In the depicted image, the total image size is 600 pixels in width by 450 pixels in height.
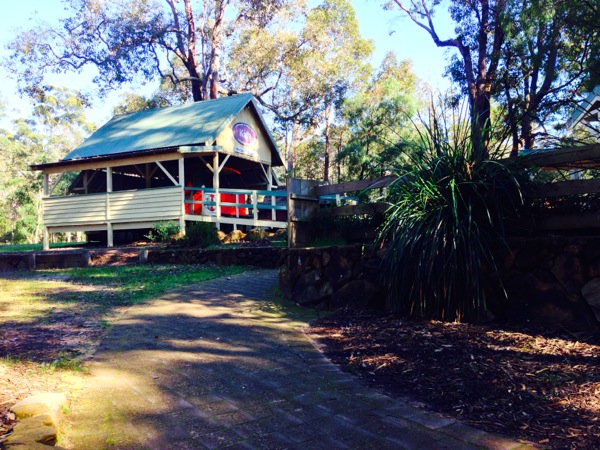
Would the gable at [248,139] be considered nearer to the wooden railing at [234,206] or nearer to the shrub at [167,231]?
the wooden railing at [234,206]

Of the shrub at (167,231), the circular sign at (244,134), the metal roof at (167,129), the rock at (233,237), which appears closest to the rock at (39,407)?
the shrub at (167,231)

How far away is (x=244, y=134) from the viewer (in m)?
18.6

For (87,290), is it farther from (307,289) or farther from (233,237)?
(233,237)

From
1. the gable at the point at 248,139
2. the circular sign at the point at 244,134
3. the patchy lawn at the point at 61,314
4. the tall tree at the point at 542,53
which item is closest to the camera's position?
the patchy lawn at the point at 61,314

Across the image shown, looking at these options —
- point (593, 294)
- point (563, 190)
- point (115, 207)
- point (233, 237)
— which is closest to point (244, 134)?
point (233, 237)

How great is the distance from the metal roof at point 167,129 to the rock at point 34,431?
14.0 meters

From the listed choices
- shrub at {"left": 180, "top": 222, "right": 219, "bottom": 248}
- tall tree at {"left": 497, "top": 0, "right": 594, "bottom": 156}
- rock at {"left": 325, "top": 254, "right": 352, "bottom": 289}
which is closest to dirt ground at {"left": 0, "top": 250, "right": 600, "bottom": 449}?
rock at {"left": 325, "top": 254, "right": 352, "bottom": 289}

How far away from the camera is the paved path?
2887 mm

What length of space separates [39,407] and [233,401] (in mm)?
1277

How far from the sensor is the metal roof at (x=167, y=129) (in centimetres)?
1686

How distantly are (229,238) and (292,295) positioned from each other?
324 inches

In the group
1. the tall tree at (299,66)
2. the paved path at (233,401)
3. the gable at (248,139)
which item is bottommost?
the paved path at (233,401)

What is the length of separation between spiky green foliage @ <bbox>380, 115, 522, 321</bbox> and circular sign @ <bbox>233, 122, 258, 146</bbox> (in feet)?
43.6

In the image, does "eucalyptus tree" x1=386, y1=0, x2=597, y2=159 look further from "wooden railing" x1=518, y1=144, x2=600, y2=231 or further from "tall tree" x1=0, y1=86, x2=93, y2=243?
"tall tree" x1=0, y1=86, x2=93, y2=243
